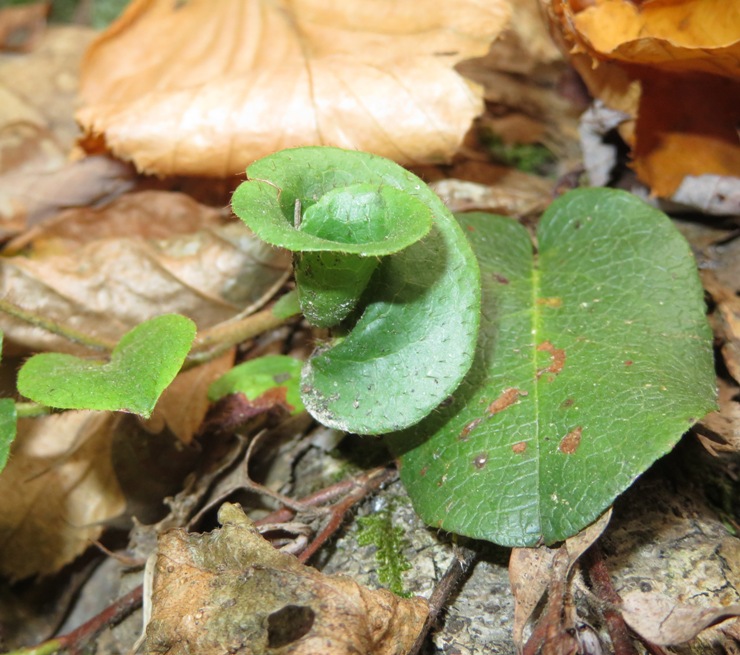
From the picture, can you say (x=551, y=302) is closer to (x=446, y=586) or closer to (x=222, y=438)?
(x=446, y=586)

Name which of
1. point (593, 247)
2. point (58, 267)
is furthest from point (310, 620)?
point (58, 267)

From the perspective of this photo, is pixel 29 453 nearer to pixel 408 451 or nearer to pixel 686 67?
pixel 408 451

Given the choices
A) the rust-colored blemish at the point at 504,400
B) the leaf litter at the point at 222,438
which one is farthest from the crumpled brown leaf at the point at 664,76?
the rust-colored blemish at the point at 504,400

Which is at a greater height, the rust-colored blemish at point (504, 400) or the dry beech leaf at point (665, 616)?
the rust-colored blemish at point (504, 400)

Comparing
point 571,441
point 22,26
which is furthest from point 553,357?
point 22,26

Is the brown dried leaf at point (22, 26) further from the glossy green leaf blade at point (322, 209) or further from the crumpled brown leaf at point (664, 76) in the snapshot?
the glossy green leaf blade at point (322, 209)

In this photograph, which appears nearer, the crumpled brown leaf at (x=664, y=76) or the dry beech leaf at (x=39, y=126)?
the crumpled brown leaf at (x=664, y=76)

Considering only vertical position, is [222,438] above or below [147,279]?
below
